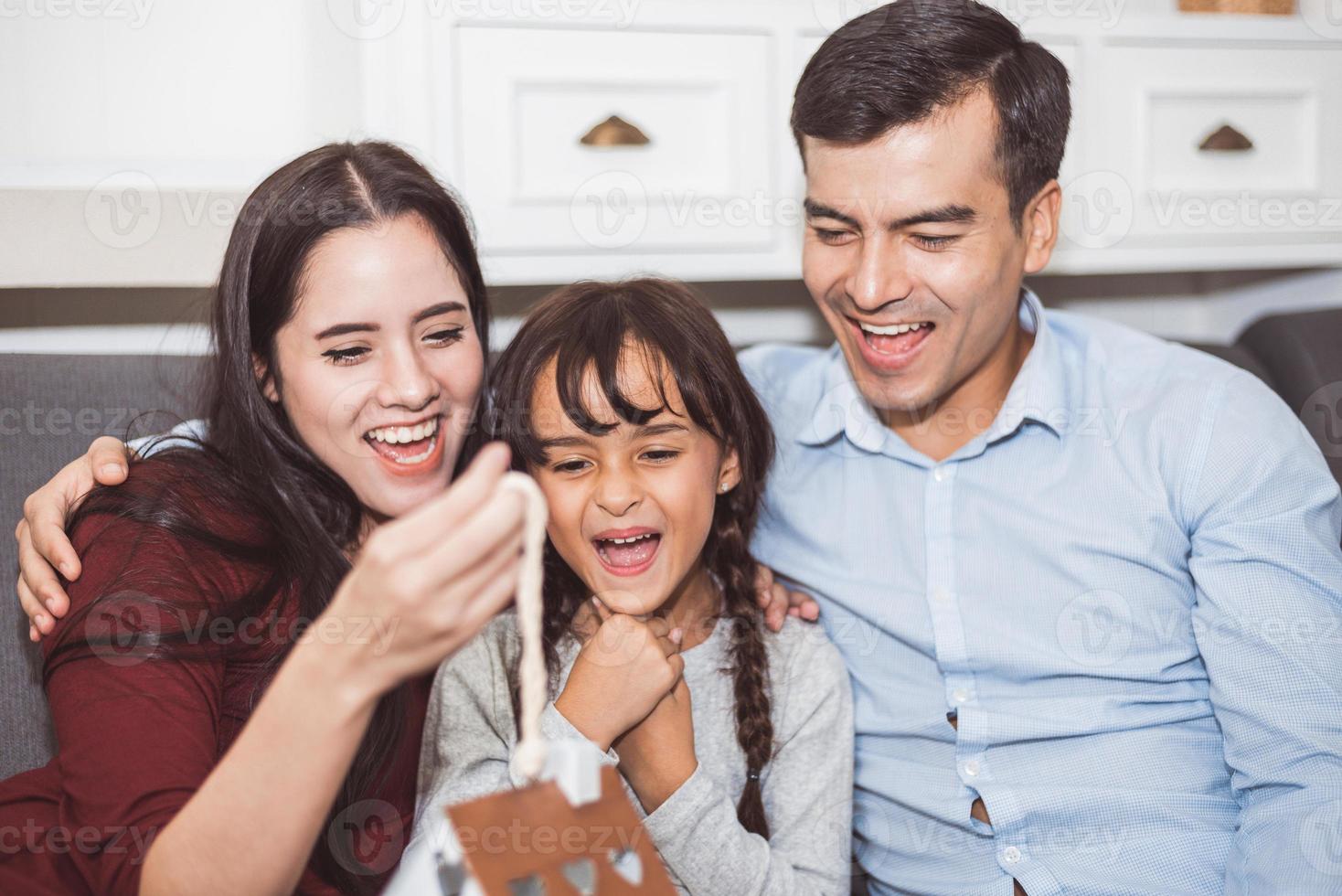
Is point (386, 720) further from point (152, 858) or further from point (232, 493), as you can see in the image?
point (152, 858)

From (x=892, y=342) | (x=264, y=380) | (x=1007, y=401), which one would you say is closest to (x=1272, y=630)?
(x=1007, y=401)

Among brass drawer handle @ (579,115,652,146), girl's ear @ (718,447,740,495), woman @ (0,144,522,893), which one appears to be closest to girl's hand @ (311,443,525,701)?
woman @ (0,144,522,893)

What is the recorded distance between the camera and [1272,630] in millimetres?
1247

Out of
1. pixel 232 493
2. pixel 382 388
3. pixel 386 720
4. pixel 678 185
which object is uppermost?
pixel 678 185

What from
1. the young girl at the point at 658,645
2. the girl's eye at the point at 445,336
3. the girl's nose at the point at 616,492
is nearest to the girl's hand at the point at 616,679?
the young girl at the point at 658,645

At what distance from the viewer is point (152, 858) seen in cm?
82

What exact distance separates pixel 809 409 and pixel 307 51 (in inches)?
38.9

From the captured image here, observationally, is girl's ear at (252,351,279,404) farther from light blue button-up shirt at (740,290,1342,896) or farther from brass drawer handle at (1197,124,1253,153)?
brass drawer handle at (1197,124,1253,153)

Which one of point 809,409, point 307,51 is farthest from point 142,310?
point 809,409

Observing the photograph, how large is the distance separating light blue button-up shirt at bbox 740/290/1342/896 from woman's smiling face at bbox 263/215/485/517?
506 millimetres

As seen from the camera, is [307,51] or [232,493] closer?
[232,493]

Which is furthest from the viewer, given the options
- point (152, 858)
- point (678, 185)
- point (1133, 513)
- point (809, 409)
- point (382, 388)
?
point (678, 185)

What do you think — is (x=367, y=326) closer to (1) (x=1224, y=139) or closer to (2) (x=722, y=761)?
(2) (x=722, y=761)

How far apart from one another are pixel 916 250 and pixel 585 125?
1.89 feet
